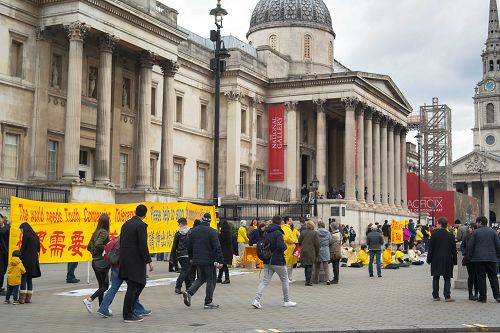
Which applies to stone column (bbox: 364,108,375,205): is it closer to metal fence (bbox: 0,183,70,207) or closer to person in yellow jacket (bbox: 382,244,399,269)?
person in yellow jacket (bbox: 382,244,399,269)

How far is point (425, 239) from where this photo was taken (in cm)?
3809

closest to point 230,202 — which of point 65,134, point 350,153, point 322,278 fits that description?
point 350,153

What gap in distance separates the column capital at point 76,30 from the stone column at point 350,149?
23163mm

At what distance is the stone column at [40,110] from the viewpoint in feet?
103

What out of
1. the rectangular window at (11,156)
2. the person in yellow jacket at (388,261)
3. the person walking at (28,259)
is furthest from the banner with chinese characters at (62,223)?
the rectangular window at (11,156)

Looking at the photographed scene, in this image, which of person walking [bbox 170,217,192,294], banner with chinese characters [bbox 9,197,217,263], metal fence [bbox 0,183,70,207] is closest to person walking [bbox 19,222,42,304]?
banner with chinese characters [bbox 9,197,217,263]

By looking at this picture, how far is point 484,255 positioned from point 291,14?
4260 cm

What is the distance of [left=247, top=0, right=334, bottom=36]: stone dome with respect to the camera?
55844mm

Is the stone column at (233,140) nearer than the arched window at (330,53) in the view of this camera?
Yes

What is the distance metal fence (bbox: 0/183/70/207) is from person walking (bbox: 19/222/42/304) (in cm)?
1343

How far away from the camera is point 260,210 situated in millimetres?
43719

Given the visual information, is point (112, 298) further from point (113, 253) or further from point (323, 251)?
point (323, 251)

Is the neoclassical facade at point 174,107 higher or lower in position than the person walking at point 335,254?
higher

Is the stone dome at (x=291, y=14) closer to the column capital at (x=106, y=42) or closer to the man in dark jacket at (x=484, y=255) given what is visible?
the column capital at (x=106, y=42)
